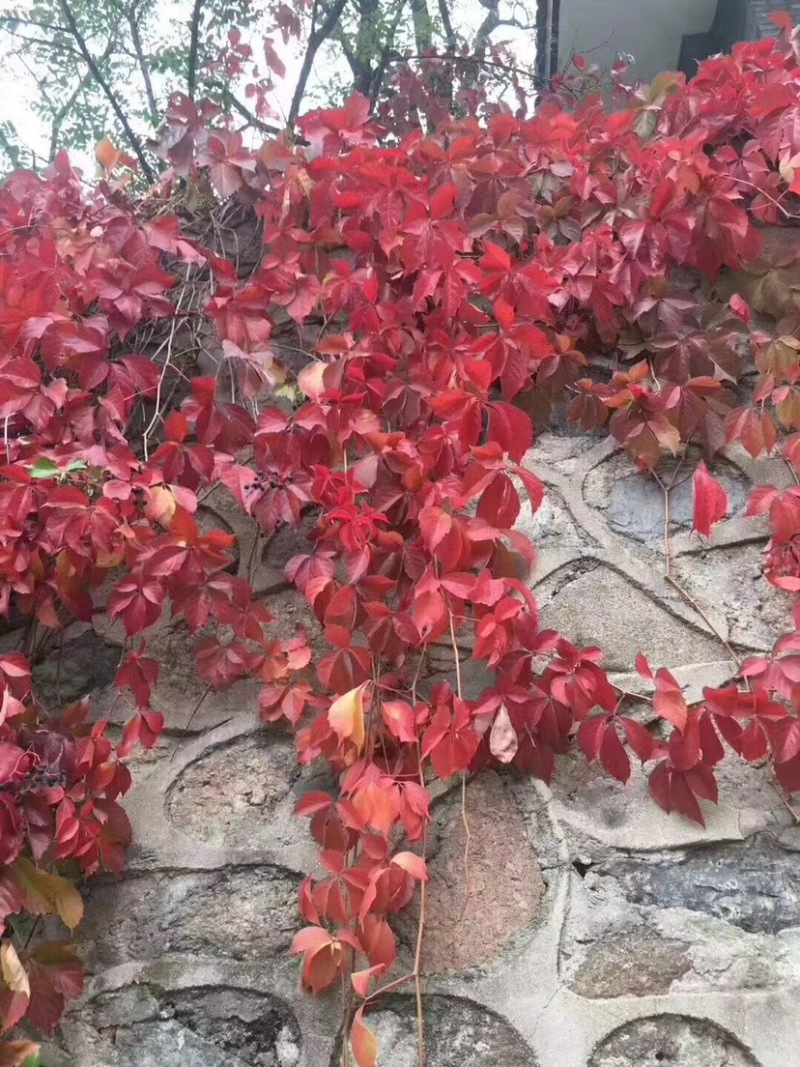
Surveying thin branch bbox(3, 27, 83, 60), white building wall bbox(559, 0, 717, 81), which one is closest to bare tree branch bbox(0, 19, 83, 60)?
thin branch bbox(3, 27, 83, 60)

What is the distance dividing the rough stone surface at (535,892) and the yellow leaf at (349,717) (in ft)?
0.61

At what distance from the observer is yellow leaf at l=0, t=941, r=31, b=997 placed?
95cm

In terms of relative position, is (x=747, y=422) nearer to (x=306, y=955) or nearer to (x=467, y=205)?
(x=467, y=205)

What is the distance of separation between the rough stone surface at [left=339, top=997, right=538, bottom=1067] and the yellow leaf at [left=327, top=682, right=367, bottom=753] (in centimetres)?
33

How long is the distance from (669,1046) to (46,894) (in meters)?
0.78

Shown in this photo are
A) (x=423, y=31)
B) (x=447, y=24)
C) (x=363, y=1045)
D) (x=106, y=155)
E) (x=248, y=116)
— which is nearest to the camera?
(x=363, y=1045)

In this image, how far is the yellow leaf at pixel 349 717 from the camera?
947 mm

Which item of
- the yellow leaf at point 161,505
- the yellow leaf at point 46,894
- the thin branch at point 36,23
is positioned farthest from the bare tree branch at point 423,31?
the yellow leaf at point 46,894

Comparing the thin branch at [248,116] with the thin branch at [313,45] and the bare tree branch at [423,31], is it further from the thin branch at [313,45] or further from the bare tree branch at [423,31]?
the bare tree branch at [423,31]

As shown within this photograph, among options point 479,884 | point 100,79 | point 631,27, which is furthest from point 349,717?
point 631,27

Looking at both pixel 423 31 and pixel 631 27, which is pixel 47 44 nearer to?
pixel 423 31

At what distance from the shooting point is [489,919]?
0.99 meters

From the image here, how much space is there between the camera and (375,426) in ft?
3.78

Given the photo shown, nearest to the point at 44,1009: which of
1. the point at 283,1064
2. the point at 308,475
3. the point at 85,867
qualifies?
the point at 85,867
